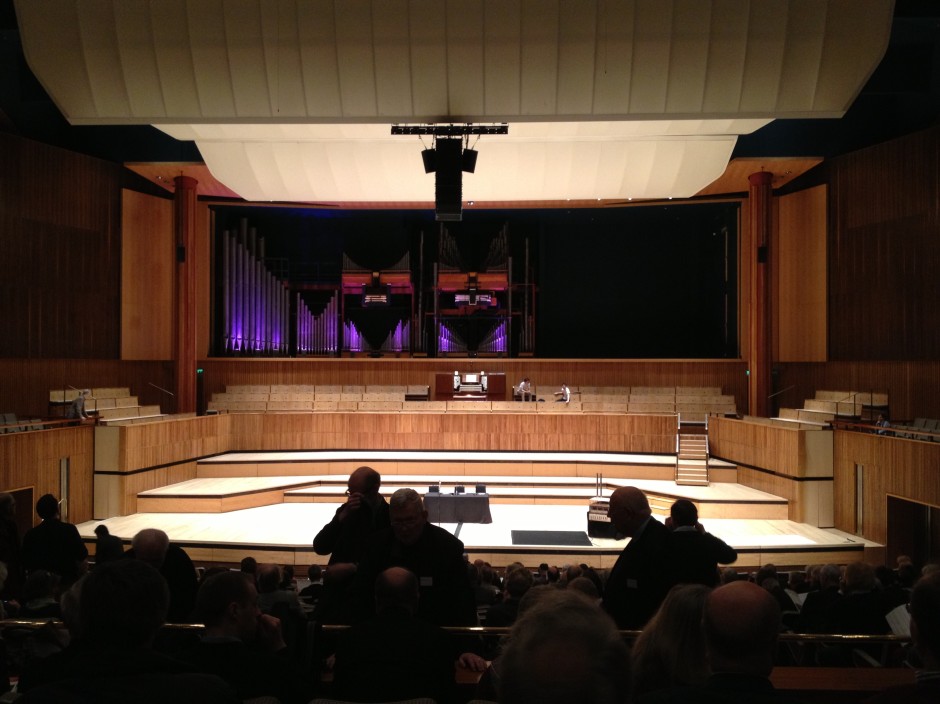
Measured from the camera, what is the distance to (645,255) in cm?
1227

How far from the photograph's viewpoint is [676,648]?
145cm

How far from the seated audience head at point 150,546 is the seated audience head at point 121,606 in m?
1.31

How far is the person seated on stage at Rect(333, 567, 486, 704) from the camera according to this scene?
170 cm

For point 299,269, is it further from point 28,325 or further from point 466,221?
point 28,325

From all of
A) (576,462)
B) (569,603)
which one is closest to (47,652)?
(569,603)

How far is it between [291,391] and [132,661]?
10162 mm

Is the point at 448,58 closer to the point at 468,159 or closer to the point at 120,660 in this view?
the point at 468,159

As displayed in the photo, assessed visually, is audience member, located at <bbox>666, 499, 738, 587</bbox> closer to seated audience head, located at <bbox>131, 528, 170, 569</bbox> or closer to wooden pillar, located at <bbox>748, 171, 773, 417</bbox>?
seated audience head, located at <bbox>131, 528, 170, 569</bbox>

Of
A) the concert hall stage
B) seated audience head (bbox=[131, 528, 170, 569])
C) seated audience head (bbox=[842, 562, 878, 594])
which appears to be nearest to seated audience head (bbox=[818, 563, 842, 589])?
seated audience head (bbox=[842, 562, 878, 594])

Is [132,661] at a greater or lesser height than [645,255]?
lesser

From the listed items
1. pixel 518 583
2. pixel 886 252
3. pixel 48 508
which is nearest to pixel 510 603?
pixel 518 583

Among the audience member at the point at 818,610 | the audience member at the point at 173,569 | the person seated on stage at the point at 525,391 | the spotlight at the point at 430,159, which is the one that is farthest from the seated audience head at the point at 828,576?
the person seated on stage at the point at 525,391

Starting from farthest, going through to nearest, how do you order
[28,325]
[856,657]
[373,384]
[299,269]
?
[299,269]
[373,384]
[28,325]
[856,657]

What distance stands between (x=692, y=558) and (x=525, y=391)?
27.4 feet
